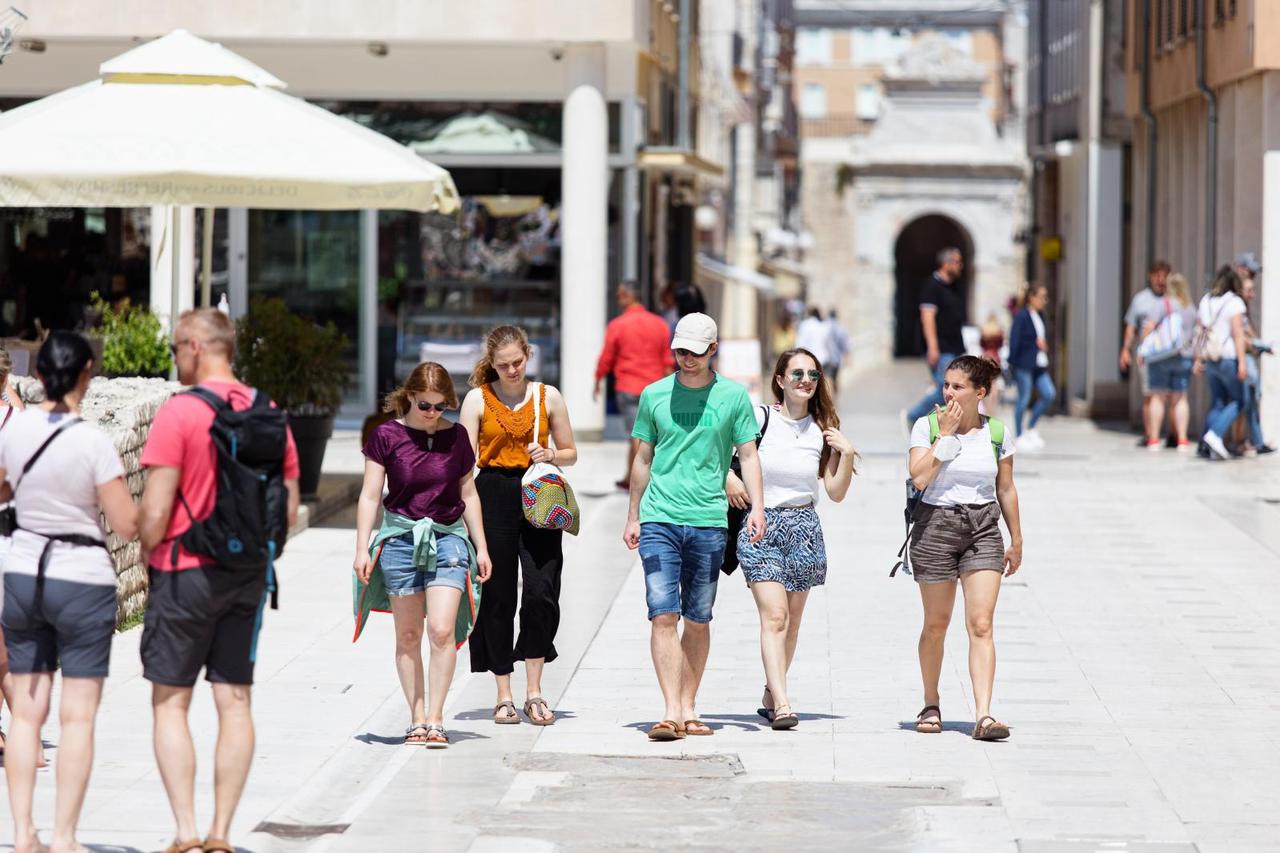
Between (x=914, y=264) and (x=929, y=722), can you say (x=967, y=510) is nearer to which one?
(x=929, y=722)

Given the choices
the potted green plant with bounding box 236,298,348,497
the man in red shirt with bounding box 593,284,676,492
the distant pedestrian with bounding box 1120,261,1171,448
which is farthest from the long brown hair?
the distant pedestrian with bounding box 1120,261,1171,448

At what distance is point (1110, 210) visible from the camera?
31.1 metres

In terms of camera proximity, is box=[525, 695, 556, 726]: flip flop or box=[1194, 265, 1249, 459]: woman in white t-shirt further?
box=[1194, 265, 1249, 459]: woman in white t-shirt

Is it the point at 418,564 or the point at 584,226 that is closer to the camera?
the point at 418,564

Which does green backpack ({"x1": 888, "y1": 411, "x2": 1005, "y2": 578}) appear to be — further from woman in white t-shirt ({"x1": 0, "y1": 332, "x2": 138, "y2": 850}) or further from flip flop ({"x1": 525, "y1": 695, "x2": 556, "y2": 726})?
woman in white t-shirt ({"x1": 0, "y1": 332, "x2": 138, "y2": 850})

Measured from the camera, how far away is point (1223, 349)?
67.8 feet

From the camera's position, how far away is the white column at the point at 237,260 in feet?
76.7

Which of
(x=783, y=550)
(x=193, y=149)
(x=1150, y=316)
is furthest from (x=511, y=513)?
(x=1150, y=316)

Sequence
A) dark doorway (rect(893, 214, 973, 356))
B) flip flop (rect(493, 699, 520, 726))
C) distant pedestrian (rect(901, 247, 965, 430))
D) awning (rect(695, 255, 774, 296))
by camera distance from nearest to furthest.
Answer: flip flop (rect(493, 699, 520, 726)) → distant pedestrian (rect(901, 247, 965, 430)) → awning (rect(695, 255, 774, 296)) → dark doorway (rect(893, 214, 973, 356))

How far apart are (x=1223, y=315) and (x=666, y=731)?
1291 cm

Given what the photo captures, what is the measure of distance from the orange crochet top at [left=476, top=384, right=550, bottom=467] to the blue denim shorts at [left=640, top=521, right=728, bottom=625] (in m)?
0.65

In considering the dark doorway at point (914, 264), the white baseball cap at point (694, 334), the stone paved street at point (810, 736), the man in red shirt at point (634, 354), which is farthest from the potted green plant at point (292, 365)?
the dark doorway at point (914, 264)

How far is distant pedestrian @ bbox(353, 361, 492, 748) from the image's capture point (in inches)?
340

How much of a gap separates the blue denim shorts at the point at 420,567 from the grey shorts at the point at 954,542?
1745 millimetres
